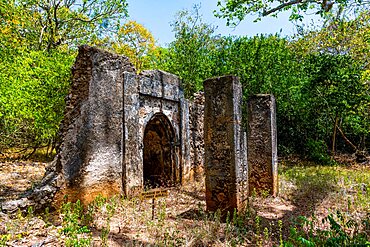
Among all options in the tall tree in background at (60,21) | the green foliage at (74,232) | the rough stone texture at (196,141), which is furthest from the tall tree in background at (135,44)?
the green foliage at (74,232)

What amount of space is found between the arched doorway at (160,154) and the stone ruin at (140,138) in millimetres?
32

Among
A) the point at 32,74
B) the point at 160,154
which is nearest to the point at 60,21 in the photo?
the point at 32,74

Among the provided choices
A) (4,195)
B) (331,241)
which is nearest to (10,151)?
(4,195)

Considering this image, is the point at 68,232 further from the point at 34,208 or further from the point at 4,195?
the point at 4,195

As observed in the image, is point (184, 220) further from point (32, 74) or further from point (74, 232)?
point (32, 74)

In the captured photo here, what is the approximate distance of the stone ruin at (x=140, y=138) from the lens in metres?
6.02

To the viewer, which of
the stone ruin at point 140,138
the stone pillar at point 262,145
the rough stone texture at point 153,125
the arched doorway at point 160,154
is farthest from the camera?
the arched doorway at point 160,154

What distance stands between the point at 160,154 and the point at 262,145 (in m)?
3.52

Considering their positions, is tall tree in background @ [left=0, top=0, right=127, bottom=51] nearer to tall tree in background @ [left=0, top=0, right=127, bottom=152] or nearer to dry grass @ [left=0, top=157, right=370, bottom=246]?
tall tree in background @ [left=0, top=0, right=127, bottom=152]

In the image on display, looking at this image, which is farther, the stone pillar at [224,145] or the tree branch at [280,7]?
the tree branch at [280,7]

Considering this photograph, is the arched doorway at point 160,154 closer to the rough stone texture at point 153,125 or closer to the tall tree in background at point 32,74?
the rough stone texture at point 153,125

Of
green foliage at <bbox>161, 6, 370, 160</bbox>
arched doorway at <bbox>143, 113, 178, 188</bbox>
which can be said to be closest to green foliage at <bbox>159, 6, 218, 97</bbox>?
green foliage at <bbox>161, 6, 370, 160</bbox>

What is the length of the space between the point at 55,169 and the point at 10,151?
1069cm

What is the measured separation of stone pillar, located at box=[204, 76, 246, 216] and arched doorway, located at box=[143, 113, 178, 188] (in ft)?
12.3
